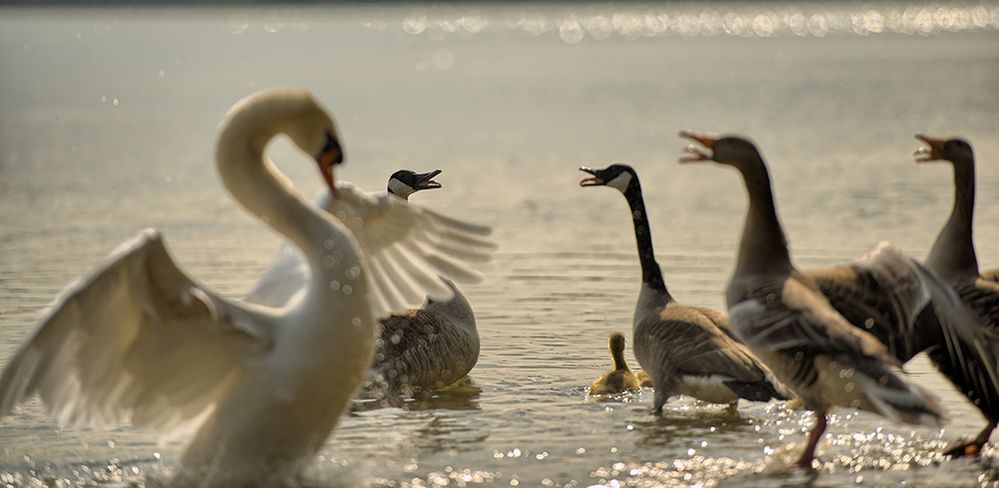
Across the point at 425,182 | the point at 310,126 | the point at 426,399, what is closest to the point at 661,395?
the point at 426,399

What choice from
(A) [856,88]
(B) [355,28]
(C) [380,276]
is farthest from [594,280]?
(B) [355,28]

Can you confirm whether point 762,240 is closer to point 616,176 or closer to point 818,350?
point 818,350

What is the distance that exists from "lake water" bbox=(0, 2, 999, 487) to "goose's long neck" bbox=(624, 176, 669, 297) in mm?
A: 688

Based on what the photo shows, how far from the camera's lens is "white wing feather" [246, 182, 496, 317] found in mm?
7527

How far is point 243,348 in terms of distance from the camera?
6406 mm

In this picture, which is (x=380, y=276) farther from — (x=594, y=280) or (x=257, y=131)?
(x=594, y=280)

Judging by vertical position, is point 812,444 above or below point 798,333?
below

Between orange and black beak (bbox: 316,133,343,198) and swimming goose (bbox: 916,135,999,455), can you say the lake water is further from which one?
orange and black beak (bbox: 316,133,343,198)

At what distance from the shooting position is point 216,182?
2069 centimetres

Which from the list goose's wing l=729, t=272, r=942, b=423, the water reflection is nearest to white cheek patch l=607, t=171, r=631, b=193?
the water reflection

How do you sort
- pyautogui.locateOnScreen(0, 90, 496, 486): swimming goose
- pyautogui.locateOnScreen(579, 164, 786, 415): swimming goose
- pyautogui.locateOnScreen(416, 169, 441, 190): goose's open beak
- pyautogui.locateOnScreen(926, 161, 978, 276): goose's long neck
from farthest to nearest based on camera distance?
pyautogui.locateOnScreen(416, 169, 441, 190): goose's open beak → pyautogui.locateOnScreen(579, 164, 786, 415): swimming goose → pyautogui.locateOnScreen(926, 161, 978, 276): goose's long neck → pyautogui.locateOnScreen(0, 90, 496, 486): swimming goose

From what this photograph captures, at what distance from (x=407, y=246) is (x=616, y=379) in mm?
2001

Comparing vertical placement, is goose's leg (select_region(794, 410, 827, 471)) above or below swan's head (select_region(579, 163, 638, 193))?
below

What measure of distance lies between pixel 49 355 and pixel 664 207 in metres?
11.8
